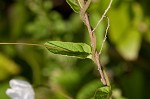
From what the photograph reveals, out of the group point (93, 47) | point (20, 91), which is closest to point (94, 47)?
point (93, 47)

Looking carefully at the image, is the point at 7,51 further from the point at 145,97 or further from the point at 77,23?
the point at 145,97

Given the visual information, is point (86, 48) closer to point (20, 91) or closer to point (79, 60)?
point (20, 91)

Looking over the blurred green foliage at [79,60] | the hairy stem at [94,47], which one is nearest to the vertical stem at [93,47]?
the hairy stem at [94,47]

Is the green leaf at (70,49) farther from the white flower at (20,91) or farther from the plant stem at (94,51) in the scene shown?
the white flower at (20,91)

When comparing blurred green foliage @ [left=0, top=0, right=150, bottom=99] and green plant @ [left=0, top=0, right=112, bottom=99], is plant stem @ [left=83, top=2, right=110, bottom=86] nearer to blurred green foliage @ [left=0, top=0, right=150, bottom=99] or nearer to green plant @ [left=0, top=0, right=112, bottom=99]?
green plant @ [left=0, top=0, right=112, bottom=99]

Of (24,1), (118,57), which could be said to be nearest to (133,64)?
(118,57)

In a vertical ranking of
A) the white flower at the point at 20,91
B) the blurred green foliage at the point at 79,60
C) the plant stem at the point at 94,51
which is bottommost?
the plant stem at the point at 94,51

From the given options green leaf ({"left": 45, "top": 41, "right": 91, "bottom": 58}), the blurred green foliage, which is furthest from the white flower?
the blurred green foliage
